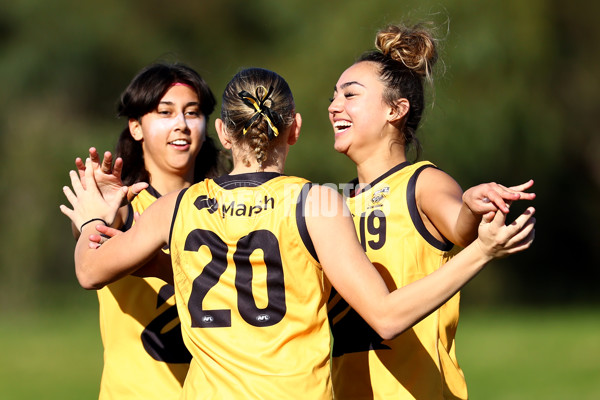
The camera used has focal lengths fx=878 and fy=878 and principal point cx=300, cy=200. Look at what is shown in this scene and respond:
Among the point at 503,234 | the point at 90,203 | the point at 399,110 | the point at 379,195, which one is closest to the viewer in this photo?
the point at 503,234

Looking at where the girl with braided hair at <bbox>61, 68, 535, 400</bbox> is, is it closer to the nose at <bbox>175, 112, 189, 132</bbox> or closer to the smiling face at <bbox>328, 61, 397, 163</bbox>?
the smiling face at <bbox>328, 61, 397, 163</bbox>

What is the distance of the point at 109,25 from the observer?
64.7 feet

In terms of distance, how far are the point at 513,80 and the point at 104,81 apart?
948 centimetres

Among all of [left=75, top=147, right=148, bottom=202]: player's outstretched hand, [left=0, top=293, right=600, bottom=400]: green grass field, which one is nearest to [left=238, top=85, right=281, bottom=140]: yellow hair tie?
[left=75, top=147, right=148, bottom=202]: player's outstretched hand

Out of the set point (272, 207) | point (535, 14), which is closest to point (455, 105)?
point (535, 14)

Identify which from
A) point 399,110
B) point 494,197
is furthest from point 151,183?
point 494,197

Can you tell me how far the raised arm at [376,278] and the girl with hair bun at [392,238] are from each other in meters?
0.38

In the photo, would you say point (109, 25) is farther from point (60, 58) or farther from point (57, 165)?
point (57, 165)

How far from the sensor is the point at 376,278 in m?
3.01

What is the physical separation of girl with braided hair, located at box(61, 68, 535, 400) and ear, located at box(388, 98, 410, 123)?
95 centimetres

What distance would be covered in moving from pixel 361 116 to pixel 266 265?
3.99 feet

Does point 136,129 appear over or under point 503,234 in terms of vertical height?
over

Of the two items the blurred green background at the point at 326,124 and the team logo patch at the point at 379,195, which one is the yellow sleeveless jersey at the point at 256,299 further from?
the blurred green background at the point at 326,124

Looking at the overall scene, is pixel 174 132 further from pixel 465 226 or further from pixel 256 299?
pixel 465 226
